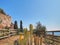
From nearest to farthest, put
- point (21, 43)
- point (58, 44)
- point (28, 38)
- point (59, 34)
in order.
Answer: point (21, 43)
point (28, 38)
point (58, 44)
point (59, 34)

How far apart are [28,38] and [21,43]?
16cm

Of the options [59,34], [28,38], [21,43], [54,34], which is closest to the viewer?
[21,43]

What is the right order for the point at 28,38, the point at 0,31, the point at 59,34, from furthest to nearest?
the point at 0,31 → the point at 59,34 → the point at 28,38

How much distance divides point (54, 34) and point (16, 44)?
21.8 feet

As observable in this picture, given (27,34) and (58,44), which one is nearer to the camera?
(27,34)

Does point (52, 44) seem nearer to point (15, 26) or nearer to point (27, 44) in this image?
point (27, 44)

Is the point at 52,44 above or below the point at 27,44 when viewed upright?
below

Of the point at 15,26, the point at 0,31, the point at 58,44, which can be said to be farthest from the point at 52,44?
the point at 15,26

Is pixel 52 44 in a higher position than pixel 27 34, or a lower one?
lower

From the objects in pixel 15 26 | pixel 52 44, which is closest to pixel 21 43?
pixel 52 44

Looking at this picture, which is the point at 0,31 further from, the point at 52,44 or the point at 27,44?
the point at 27,44

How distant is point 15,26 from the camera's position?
2580 cm

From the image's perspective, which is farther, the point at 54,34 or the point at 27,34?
the point at 54,34

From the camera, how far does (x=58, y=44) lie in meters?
6.32
